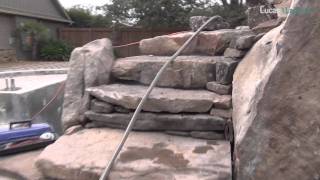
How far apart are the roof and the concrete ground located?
45.2 feet

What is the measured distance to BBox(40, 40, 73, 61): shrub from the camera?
16.5m

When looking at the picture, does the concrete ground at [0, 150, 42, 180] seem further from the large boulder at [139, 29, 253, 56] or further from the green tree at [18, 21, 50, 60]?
the green tree at [18, 21, 50, 60]

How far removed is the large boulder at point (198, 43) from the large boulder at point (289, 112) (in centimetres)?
113

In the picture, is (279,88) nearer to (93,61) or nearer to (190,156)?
(190,156)

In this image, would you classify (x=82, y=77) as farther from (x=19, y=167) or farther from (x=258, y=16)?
(x=258, y=16)

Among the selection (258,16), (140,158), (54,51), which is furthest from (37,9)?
(140,158)

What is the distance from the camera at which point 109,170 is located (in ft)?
7.56

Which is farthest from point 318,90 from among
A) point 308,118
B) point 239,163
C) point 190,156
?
point 190,156

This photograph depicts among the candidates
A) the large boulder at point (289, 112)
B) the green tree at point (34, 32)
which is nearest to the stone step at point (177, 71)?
the large boulder at point (289, 112)

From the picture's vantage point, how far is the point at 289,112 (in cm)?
202

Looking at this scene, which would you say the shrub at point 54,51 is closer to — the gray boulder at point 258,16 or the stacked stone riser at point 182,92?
the stacked stone riser at point 182,92

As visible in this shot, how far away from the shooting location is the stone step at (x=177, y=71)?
2.97 metres

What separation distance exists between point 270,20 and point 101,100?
1340 millimetres

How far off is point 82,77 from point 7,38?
45.6ft
